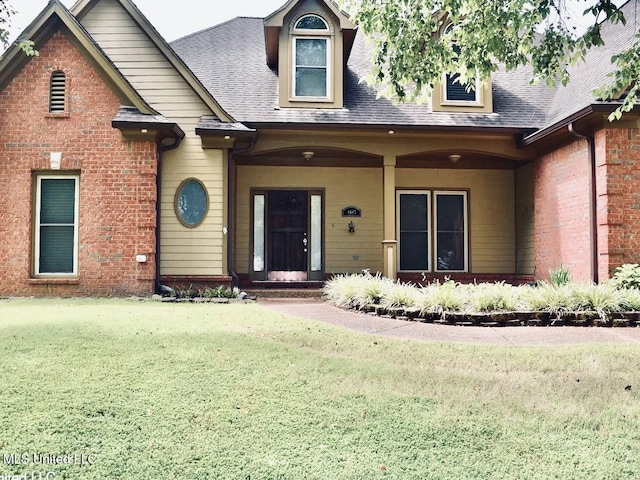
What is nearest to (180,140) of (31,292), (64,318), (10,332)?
(31,292)

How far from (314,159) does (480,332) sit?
6.95 metres

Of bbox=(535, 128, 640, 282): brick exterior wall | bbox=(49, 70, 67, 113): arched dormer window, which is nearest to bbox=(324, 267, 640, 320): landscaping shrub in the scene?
bbox=(535, 128, 640, 282): brick exterior wall

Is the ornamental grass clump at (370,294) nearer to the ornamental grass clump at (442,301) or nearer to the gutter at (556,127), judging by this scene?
the ornamental grass clump at (442,301)

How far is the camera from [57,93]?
32.2ft

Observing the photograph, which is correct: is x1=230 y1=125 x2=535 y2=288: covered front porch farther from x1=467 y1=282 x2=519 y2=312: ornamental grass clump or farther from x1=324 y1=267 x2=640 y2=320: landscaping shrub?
x1=467 y1=282 x2=519 y2=312: ornamental grass clump

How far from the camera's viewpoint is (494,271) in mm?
12758

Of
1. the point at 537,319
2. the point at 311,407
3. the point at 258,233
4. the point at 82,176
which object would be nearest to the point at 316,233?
the point at 258,233

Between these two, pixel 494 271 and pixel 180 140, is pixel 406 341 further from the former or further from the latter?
pixel 494 271

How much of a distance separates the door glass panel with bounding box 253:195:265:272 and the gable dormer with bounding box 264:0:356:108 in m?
2.47

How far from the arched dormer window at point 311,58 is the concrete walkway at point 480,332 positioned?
225 inches

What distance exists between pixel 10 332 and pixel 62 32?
6377 mm

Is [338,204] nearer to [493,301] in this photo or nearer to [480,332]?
[493,301]

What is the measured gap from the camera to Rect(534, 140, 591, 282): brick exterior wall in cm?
984

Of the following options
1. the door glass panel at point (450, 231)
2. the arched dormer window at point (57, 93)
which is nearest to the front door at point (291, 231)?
the door glass panel at point (450, 231)
